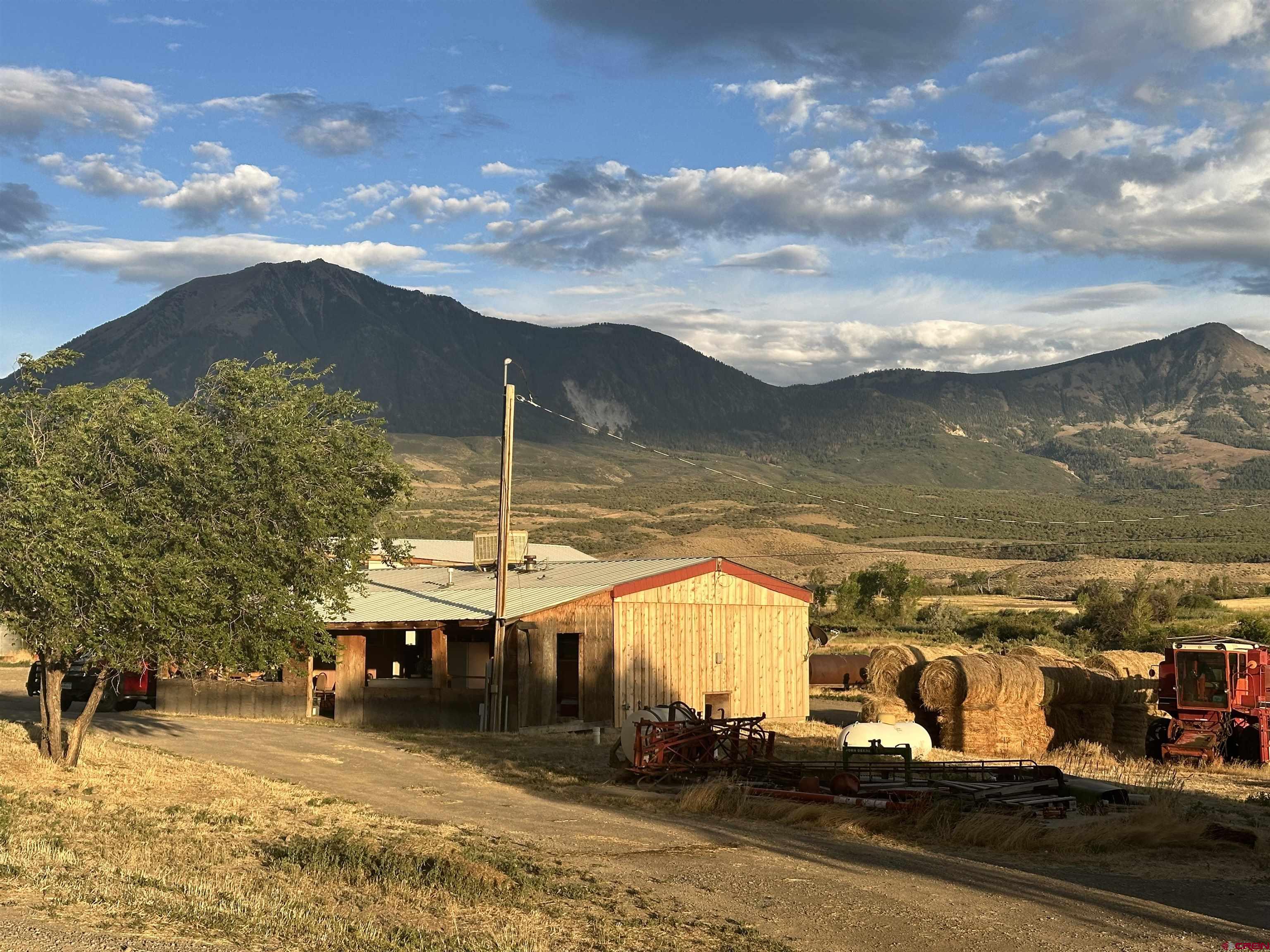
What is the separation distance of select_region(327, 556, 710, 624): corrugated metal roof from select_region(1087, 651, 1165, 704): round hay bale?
34.3 ft

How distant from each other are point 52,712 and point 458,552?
32.9m

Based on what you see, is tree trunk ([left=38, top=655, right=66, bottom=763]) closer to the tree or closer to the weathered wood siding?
the weathered wood siding

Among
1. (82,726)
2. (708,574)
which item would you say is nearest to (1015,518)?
(708,574)

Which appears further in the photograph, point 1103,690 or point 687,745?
point 1103,690

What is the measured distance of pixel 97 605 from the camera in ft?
57.3

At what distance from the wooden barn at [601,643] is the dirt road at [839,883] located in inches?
355

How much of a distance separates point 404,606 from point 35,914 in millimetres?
21998

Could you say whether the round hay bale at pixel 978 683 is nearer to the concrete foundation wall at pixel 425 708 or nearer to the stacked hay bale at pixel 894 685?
the stacked hay bale at pixel 894 685

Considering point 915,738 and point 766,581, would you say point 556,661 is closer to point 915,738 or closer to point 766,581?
point 766,581

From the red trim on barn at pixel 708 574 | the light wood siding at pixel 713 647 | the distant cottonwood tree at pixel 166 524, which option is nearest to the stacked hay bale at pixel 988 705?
the light wood siding at pixel 713 647

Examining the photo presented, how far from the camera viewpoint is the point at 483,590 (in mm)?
33938

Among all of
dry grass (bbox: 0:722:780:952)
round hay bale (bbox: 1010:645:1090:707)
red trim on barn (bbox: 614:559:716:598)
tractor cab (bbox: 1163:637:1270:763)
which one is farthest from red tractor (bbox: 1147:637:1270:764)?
dry grass (bbox: 0:722:780:952)

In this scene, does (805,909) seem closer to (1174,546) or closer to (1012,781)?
(1012,781)

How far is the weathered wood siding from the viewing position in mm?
29641
